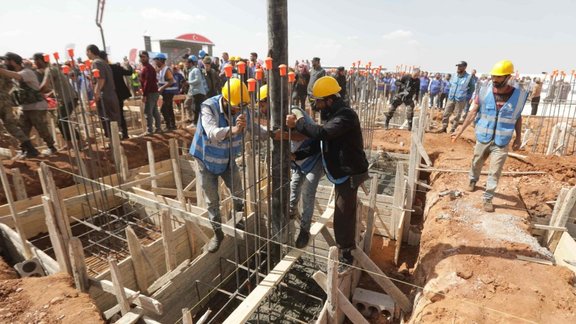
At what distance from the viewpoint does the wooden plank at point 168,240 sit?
3.94 meters

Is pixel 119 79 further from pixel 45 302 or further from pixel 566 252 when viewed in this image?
pixel 566 252

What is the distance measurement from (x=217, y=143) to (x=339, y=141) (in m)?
1.37

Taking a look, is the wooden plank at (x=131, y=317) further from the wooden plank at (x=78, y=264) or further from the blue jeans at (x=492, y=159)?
the blue jeans at (x=492, y=159)

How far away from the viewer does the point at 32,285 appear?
340 cm

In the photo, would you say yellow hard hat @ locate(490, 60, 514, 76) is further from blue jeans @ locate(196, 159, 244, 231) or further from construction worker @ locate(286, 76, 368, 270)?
blue jeans @ locate(196, 159, 244, 231)

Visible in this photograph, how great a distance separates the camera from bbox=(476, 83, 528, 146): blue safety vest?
4309 mm

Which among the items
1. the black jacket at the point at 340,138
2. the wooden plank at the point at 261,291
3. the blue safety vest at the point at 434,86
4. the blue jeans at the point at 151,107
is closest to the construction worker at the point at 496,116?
the black jacket at the point at 340,138

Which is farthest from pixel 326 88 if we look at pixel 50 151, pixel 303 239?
pixel 50 151

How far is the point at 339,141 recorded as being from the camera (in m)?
3.33

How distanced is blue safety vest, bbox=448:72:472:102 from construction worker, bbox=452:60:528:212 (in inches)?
189

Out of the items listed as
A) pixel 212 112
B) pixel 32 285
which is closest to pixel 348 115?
pixel 212 112

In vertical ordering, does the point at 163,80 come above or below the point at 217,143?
above

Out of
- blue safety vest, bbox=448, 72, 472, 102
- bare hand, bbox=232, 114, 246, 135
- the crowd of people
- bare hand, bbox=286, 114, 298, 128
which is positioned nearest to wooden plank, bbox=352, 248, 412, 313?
the crowd of people

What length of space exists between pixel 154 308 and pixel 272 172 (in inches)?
66.7
